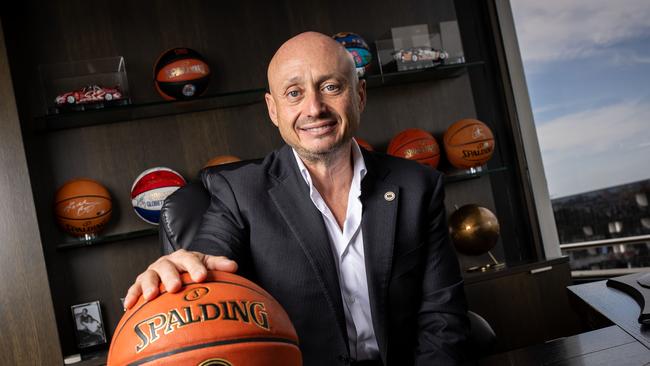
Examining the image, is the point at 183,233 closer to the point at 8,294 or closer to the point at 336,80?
the point at 336,80

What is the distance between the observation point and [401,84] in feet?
12.5

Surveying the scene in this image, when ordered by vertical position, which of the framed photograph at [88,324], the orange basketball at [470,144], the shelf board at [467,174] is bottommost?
the framed photograph at [88,324]

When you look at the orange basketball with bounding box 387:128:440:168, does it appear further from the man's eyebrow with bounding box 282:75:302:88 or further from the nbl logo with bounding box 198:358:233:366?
the nbl logo with bounding box 198:358:233:366

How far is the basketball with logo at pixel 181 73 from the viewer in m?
3.11

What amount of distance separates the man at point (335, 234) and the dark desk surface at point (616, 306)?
1.11ft

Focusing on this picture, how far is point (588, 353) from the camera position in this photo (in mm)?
1187

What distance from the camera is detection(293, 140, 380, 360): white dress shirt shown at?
5.91ft

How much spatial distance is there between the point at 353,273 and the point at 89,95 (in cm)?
183

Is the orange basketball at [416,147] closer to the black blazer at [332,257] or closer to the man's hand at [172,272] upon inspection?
the black blazer at [332,257]

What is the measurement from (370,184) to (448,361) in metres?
0.53

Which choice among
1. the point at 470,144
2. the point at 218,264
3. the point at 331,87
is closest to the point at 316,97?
the point at 331,87

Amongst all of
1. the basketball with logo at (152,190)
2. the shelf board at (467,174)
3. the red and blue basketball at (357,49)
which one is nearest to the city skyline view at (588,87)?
the shelf board at (467,174)

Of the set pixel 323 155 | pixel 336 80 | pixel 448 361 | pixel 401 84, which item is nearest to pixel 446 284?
pixel 448 361

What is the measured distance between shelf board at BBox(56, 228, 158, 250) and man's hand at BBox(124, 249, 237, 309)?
206 centimetres
